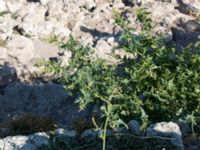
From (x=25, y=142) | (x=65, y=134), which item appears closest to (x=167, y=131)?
(x=65, y=134)

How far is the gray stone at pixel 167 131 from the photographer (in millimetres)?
4008

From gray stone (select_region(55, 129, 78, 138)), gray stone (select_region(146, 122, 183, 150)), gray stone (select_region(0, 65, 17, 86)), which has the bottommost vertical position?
gray stone (select_region(55, 129, 78, 138))

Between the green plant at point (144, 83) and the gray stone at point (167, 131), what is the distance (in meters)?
0.30

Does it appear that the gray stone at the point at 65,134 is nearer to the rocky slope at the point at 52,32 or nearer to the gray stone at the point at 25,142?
the gray stone at the point at 25,142

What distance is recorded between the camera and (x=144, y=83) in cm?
495

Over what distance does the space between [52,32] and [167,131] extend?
36.4ft

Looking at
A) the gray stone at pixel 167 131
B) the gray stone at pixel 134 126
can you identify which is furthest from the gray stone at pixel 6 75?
the gray stone at pixel 167 131

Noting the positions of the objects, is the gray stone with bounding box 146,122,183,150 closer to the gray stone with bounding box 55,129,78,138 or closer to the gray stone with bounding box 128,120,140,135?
the gray stone with bounding box 128,120,140,135

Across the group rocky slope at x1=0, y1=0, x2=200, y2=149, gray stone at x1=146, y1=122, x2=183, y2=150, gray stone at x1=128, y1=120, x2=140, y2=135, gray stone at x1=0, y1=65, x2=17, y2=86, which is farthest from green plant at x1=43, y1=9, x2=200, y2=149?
gray stone at x1=0, y1=65, x2=17, y2=86

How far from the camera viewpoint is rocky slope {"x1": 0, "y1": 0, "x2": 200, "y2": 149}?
11742mm

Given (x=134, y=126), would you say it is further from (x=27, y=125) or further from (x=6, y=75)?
(x=6, y=75)

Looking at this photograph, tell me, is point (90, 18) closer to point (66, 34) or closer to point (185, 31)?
point (66, 34)

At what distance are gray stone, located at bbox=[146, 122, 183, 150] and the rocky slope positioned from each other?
6.89 meters

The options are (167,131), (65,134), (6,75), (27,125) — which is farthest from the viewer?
(6,75)
